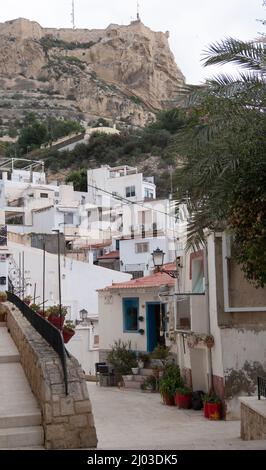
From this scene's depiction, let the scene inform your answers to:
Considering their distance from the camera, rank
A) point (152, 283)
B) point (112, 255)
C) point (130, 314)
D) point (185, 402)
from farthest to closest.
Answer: point (112, 255), point (130, 314), point (152, 283), point (185, 402)

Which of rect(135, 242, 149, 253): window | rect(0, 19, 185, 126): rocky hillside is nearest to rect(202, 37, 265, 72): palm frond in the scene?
rect(135, 242, 149, 253): window

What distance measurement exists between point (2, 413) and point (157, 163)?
71.5m

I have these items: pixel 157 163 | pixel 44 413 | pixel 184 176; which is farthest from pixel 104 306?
pixel 157 163

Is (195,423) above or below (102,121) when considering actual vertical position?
below

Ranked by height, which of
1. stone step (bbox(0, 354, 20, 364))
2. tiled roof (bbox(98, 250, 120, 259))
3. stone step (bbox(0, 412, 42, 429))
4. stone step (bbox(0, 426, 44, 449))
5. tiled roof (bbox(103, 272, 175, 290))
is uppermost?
tiled roof (bbox(98, 250, 120, 259))

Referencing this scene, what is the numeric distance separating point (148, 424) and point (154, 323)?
8.85m

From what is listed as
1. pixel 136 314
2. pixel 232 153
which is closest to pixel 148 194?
pixel 136 314

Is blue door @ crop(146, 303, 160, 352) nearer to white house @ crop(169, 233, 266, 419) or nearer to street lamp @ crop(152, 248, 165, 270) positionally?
street lamp @ crop(152, 248, 165, 270)

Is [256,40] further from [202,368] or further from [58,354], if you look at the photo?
[202,368]

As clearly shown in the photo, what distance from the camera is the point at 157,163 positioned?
78500 millimetres

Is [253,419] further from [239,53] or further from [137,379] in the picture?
[137,379]

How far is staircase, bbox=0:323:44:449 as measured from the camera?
7.43m

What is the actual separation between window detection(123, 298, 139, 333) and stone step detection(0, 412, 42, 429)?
659 inches

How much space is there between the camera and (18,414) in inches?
313
